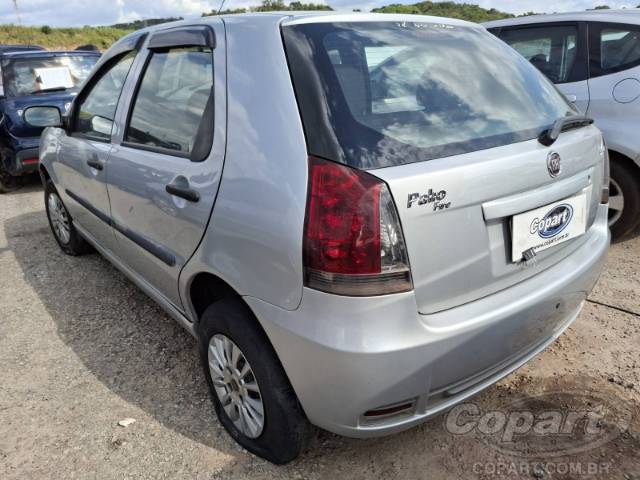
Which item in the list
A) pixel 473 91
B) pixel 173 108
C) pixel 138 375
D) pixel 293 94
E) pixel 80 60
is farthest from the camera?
pixel 80 60

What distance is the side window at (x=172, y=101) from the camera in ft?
6.84

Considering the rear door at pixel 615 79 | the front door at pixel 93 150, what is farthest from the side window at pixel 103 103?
the rear door at pixel 615 79

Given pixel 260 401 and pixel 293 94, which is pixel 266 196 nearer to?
pixel 293 94

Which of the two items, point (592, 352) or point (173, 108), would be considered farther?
point (592, 352)

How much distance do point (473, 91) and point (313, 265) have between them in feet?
3.10

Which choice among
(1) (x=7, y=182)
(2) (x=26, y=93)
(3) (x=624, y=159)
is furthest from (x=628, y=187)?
(1) (x=7, y=182)

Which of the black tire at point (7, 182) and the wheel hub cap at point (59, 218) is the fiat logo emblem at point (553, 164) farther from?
the black tire at point (7, 182)

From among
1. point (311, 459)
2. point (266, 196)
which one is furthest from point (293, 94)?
point (311, 459)

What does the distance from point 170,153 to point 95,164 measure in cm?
97

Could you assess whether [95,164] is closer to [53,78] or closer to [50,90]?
[50,90]

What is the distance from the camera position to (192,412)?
2.34 metres

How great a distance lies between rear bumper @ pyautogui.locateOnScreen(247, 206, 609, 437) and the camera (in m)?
1.51

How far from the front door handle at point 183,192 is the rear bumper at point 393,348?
0.49 m

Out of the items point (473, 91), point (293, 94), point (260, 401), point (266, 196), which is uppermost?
point (293, 94)
